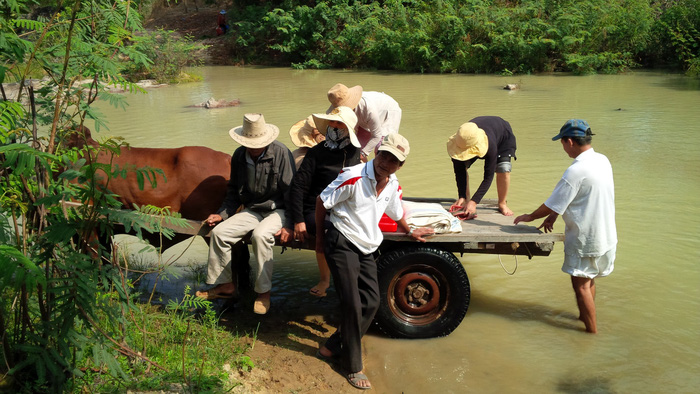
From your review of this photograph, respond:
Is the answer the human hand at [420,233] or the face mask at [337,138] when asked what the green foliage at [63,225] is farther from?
the human hand at [420,233]

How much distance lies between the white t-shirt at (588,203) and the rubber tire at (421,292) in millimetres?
927

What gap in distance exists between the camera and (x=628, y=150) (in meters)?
10.4

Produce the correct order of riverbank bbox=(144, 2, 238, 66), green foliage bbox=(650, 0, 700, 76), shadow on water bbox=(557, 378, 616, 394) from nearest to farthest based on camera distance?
shadow on water bbox=(557, 378, 616, 394) → green foliage bbox=(650, 0, 700, 76) → riverbank bbox=(144, 2, 238, 66)

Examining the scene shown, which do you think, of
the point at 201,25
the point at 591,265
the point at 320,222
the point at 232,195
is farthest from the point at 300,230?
the point at 201,25

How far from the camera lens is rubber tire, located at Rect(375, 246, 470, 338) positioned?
470 cm

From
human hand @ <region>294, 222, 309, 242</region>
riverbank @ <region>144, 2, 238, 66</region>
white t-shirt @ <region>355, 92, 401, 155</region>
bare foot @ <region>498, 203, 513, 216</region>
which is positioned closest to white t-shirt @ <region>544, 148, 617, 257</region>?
bare foot @ <region>498, 203, 513, 216</region>

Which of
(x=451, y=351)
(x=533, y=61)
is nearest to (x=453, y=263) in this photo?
(x=451, y=351)

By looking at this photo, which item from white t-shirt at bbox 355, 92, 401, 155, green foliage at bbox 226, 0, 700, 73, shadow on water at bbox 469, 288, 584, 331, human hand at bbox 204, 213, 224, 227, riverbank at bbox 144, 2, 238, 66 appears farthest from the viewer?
riverbank at bbox 144, 2, 238, 66

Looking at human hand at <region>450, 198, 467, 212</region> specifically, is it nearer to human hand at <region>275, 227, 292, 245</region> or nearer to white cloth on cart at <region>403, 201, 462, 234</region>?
white cloth on cart at <region>403, 201, 462, 234</region>

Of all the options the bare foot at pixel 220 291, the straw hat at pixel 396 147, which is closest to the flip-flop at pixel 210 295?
the bare foot at pixel 220 291

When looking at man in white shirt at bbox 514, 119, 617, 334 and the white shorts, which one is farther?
the white shorts

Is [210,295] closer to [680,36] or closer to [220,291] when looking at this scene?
[220,291]

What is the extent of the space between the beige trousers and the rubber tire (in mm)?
880

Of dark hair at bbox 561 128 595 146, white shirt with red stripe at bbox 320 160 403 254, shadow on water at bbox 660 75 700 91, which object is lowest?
shadow on water at bbox 660 75 700 91
